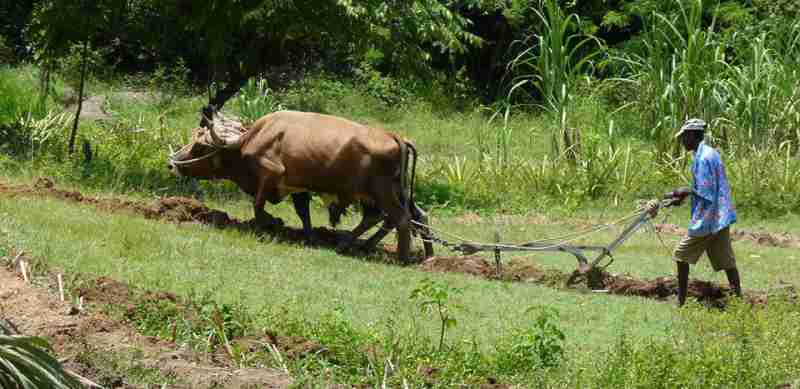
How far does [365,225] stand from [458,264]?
1277mm

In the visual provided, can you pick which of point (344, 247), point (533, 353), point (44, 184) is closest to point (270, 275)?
point (344, 247)

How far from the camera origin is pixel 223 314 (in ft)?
27.4

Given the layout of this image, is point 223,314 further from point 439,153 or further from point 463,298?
point 439,153

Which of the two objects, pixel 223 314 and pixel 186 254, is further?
pixel 186 254

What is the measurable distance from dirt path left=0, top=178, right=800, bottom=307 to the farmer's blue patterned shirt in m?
0.77

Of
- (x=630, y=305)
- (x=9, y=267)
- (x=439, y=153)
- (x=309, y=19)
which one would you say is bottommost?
(x=439, y=153)

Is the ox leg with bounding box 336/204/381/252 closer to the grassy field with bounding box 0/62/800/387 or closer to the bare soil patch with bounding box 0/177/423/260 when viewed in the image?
the bare soil patch with bounding box 0/177/423/260

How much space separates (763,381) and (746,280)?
5.29 m

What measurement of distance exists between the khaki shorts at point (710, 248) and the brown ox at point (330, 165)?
10.8 ft

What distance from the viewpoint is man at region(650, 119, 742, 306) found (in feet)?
35.2

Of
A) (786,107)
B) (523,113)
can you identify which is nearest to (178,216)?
(786,107)

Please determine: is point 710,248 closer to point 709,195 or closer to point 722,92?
point 709,195

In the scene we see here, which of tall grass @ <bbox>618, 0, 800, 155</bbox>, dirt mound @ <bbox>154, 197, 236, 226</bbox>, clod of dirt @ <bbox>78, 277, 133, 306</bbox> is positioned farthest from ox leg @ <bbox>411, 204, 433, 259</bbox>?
tall grass @ <bbox>618, 0, 800, 155</bbox>

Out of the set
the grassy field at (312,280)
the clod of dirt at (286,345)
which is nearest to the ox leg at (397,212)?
the grassy field at (312,280)
